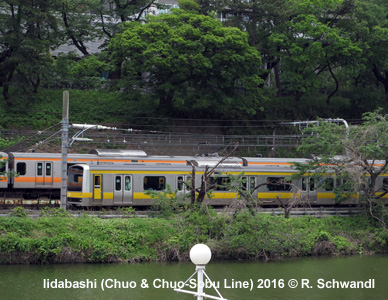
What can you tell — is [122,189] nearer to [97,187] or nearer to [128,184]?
[128,184]

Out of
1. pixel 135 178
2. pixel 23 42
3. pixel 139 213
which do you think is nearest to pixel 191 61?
pixel 23 42

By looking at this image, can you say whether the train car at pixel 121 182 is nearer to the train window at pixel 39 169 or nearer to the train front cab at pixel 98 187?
the train front cab at pixel 98 187

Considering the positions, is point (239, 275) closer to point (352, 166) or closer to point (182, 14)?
point (352, 166)

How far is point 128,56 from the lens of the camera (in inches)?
1880

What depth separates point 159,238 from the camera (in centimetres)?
2553

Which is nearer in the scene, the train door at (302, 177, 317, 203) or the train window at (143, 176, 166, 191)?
the train window at (143, 176, 166, 191)

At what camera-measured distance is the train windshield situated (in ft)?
97.7

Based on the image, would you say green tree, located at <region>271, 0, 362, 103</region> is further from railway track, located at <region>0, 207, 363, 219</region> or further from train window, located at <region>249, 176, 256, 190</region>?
railway track, located at <region>0, 207, 363, 219</region>

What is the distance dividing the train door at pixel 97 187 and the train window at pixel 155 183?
7.67 feet

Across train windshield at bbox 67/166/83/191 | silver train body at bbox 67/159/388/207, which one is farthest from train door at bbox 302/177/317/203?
train windshield at bbox 67/166/83/191

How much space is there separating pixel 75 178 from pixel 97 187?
1.25m

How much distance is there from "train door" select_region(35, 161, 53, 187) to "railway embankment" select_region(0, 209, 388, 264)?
23.3ft

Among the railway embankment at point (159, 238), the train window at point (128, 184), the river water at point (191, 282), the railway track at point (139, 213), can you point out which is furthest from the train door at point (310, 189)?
the train window at point (128, 184)

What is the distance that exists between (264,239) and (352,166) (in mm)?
6632
